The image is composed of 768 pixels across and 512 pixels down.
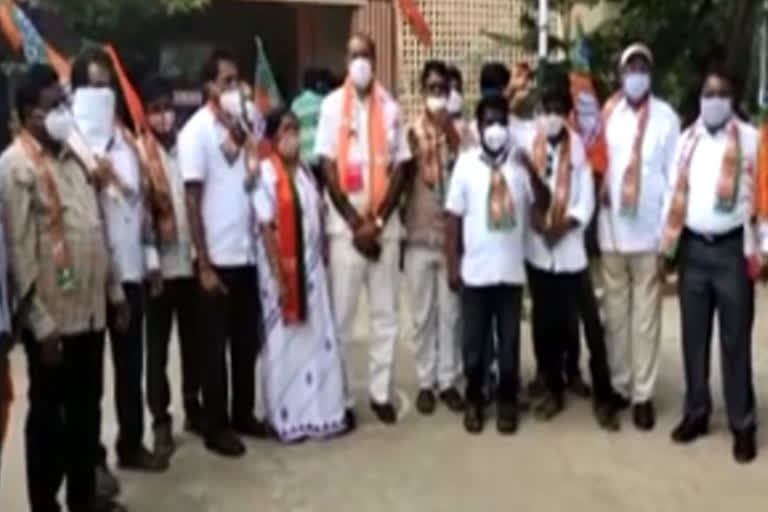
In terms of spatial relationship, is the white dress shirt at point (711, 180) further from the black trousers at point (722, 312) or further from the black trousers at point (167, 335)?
the black trousers at point (167, 335)

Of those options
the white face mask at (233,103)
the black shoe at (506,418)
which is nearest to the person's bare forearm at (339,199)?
the white face mask at (233,103)

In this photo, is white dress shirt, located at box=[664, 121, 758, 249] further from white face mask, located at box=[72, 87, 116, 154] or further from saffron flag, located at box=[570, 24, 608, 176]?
white face mask, located at box=[72, 87, 116, 154]

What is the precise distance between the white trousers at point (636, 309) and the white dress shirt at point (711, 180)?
1.84 feet

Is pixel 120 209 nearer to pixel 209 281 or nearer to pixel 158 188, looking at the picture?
pixel 158 188

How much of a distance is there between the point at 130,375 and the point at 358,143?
1.89m

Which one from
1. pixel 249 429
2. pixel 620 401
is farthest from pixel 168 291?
pixel 620 401

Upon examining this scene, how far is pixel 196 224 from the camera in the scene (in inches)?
293

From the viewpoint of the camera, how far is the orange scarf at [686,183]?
24.2 ft

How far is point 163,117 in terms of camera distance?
24.7 ft

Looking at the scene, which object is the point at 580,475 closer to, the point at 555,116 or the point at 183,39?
the point at 555,116

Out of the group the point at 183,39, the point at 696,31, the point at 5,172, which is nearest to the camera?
the point at 5,172

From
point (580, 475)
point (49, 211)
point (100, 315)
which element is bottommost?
point (580, 475)

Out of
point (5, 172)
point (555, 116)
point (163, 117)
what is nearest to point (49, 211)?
point (5, 172)

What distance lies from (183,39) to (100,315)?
521 inches
